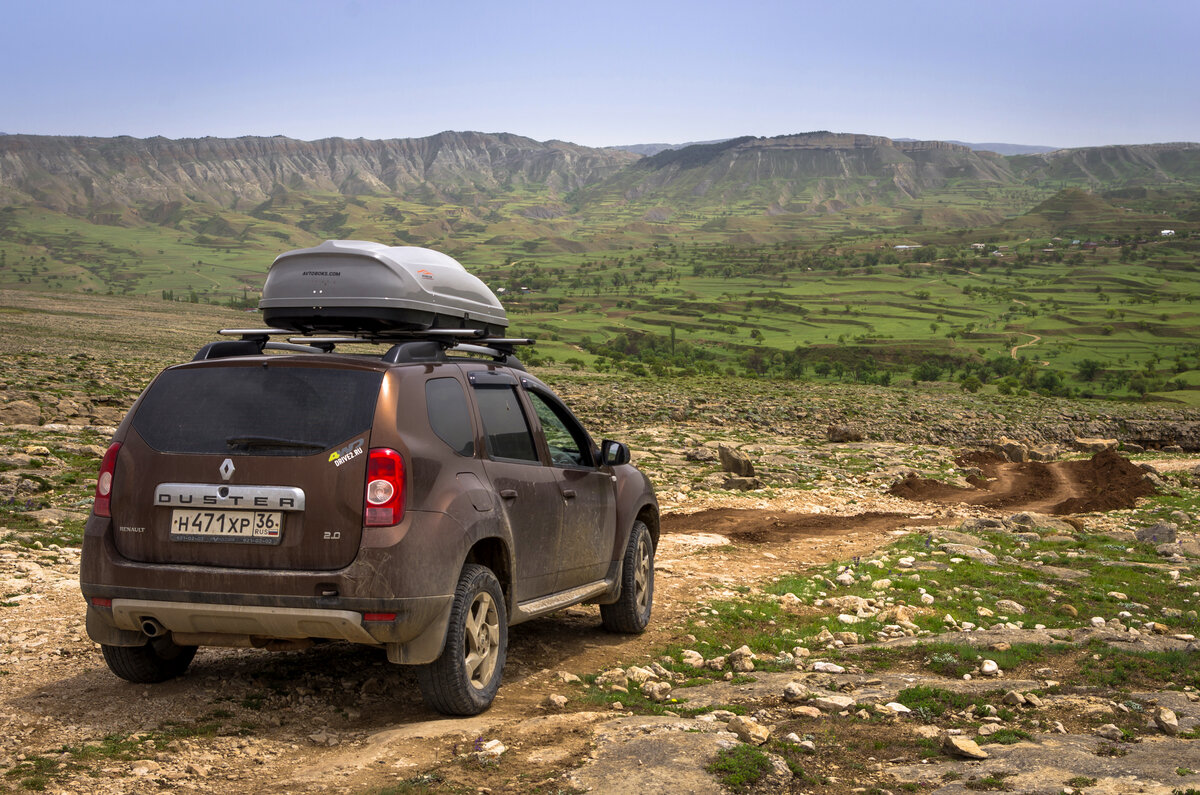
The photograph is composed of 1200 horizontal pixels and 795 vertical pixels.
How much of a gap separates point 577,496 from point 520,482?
3.01 ft

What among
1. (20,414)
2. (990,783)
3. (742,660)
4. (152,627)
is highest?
(152,627)

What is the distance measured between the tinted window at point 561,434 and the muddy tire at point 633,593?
37.9 inches

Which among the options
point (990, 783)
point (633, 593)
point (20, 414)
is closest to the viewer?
point (990, 783)

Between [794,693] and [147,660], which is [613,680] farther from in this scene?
[147,660]

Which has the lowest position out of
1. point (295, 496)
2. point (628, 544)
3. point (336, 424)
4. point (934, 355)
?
point (934, 355)

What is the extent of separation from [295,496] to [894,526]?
11827 mm

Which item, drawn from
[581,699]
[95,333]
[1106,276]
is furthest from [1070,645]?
[1106,276]

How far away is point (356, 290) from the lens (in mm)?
6582

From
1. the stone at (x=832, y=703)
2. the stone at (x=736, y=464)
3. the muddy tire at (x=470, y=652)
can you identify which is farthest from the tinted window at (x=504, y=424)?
the stone at (x=736, y=464)

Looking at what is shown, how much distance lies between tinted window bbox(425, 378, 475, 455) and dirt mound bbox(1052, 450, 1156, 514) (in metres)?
15.6

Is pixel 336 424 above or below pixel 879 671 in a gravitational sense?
above

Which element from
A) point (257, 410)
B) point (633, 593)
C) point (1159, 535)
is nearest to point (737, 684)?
point (633, 593)

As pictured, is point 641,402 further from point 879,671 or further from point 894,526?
point 879,671

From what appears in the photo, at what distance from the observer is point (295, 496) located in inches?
206
